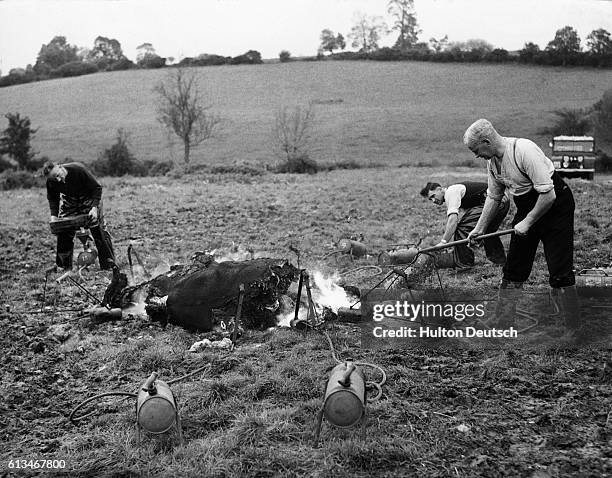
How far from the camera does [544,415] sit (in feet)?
12.5

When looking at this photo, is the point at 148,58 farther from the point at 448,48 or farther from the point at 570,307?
the point at 570,307

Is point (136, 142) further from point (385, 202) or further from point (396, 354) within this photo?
point (396, 354)

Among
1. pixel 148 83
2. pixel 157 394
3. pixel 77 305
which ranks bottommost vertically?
pixel 77 305

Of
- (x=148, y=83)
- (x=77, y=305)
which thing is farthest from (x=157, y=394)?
(x=148, y=83)

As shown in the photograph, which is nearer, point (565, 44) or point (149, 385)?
point (149, 385)

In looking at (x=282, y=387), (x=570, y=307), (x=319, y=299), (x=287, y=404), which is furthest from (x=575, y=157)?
(x=287, y=404)

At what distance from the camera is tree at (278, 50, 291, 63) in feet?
190

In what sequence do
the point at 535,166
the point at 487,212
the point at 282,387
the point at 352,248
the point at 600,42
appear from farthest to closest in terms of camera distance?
the point at 600,42, the point at 352,248, the point at 487,212, the point at 535,166, the point at 282,387

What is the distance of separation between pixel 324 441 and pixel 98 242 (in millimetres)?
5471

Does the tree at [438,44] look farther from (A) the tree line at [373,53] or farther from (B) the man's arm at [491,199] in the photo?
(B) the man's arm at [491,199]

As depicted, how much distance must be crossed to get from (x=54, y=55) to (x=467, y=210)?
183 feet

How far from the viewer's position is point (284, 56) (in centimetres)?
5838

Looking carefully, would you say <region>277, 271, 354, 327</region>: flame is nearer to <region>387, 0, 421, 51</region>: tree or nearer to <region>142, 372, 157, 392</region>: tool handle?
<region>142, 372, 157, 392</region>: tool handle

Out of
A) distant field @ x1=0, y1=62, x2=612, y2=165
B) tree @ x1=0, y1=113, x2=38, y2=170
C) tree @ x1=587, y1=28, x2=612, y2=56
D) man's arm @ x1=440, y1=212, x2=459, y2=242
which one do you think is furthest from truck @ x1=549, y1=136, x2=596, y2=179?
tree @ x1=0, y1=113, x2=38, y2=170
